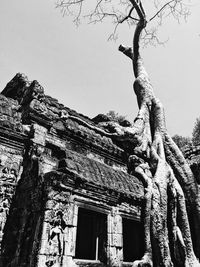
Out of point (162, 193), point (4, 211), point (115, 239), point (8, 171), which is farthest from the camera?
point (162, 193)

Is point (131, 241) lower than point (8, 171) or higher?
lower

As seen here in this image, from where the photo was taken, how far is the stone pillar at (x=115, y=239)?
11.6 ft

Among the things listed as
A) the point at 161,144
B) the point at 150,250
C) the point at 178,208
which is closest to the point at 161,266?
the point at 150,250

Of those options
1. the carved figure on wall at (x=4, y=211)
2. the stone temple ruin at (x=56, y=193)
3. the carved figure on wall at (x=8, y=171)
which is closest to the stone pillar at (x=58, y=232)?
the stone temple ruin at (x=56, y=193)

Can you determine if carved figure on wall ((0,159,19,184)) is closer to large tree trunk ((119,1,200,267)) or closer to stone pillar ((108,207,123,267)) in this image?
stone pillar ((108,207,123,267))

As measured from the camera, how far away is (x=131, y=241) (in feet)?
14.9

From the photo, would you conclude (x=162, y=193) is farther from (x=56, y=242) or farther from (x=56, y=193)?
(x=56, y=242)

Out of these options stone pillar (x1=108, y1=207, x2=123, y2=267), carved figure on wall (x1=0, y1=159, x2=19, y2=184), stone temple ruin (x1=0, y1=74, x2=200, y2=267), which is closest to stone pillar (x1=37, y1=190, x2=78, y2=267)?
stone temple ruin (x1=0, y1=74, x2=200, y2=267)

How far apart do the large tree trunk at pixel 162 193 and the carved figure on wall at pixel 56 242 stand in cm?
127

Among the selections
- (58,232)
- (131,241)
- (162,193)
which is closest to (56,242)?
(58,232)

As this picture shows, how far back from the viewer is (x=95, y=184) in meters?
3.64

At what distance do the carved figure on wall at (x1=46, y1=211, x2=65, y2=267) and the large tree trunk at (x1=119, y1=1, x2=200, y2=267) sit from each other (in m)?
1.27

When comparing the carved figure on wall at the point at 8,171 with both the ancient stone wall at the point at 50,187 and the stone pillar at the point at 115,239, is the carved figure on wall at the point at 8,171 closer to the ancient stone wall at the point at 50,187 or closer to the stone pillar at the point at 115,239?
the ancient stone wall at the point at 50,187

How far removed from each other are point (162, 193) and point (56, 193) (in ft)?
7.73
